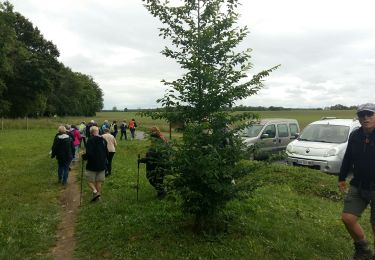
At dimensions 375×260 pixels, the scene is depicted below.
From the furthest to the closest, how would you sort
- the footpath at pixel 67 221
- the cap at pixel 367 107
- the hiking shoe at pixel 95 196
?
the hiking shoe at pixel 95 196
the footpath at pixel 67 221
the cap at pixel 367 107

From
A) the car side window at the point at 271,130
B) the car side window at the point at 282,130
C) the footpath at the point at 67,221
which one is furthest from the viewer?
the car side window at the point at 282,130

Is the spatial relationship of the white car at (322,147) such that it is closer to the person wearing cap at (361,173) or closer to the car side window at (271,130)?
the car side window at (271,130)

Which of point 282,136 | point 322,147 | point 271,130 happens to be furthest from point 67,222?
point 282,136

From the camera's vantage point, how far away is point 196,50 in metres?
6.62

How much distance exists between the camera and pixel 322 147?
1403 centimetres

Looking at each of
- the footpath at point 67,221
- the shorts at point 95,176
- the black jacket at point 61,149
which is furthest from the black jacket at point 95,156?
the black jacket at point 61,149

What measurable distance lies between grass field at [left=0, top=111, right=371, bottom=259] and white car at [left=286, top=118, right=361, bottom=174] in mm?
1738

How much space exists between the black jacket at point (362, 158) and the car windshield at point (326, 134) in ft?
30.0

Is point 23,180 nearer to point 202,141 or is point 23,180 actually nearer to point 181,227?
point 181,227

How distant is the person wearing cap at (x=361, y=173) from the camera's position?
18.0ft

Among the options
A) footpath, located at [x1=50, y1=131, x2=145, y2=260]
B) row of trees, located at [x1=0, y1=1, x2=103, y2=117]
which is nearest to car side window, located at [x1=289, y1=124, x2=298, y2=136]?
footpath, located at [x1=50, y1=131, x2=145, y2=260]

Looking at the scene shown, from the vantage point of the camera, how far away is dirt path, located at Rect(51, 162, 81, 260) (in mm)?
6809

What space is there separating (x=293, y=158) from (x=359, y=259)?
8.69 metres

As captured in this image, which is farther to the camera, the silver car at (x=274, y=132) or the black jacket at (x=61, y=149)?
the silver car at (x=274, y=132)
